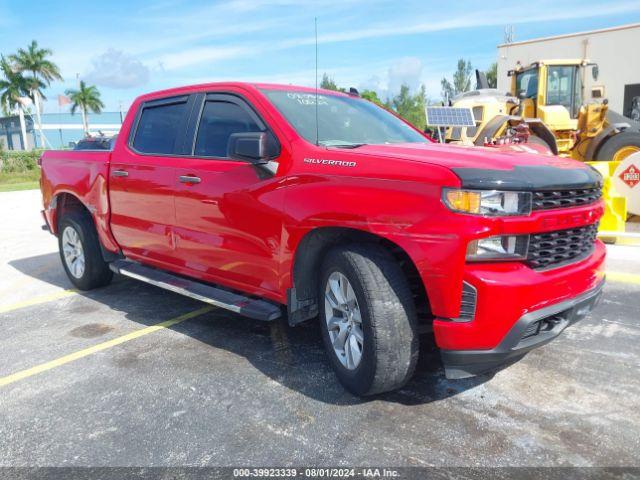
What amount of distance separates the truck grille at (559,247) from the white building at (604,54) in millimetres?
25072

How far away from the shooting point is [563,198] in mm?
2885

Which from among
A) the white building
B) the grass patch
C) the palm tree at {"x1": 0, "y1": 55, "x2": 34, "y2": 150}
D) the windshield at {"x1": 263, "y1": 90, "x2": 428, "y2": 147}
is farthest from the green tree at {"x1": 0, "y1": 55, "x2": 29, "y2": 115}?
the windshield at {"x1": 263, "y1": 90, "x2": 428, "y2": 147}

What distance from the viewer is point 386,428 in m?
2.89

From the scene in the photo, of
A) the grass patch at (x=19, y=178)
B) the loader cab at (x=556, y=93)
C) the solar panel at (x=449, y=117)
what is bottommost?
the grass patch at (x=19, y=178)

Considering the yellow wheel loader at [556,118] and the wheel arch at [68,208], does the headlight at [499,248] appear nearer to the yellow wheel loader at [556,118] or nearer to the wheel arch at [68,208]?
the wheel arch at [68,208]

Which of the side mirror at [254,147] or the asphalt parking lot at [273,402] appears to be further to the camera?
the side mirror at [254,147]

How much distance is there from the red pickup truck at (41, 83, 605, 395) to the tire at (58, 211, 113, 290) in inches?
33.9

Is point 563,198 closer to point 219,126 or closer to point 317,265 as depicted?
point 317,265

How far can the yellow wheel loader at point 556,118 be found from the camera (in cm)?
1073

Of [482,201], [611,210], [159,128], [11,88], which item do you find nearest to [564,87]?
[611,210]

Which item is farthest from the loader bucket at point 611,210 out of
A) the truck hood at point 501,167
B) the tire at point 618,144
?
the truck hood at point 501,167

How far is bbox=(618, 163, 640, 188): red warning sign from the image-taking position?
8367mm

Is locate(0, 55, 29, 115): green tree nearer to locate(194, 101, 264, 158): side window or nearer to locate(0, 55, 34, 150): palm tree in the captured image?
locate(0, 55, 34, 150): palm tree

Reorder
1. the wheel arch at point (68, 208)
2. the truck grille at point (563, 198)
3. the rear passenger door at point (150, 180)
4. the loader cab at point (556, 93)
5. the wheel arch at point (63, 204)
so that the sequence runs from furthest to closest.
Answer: the loader cab at point (556, 93) < the wheel arch at point (63, 204) < the wheel arch at point (68, 208) < the rear passenger door at point (150, 180) < the truck grille at point (563, 198)
